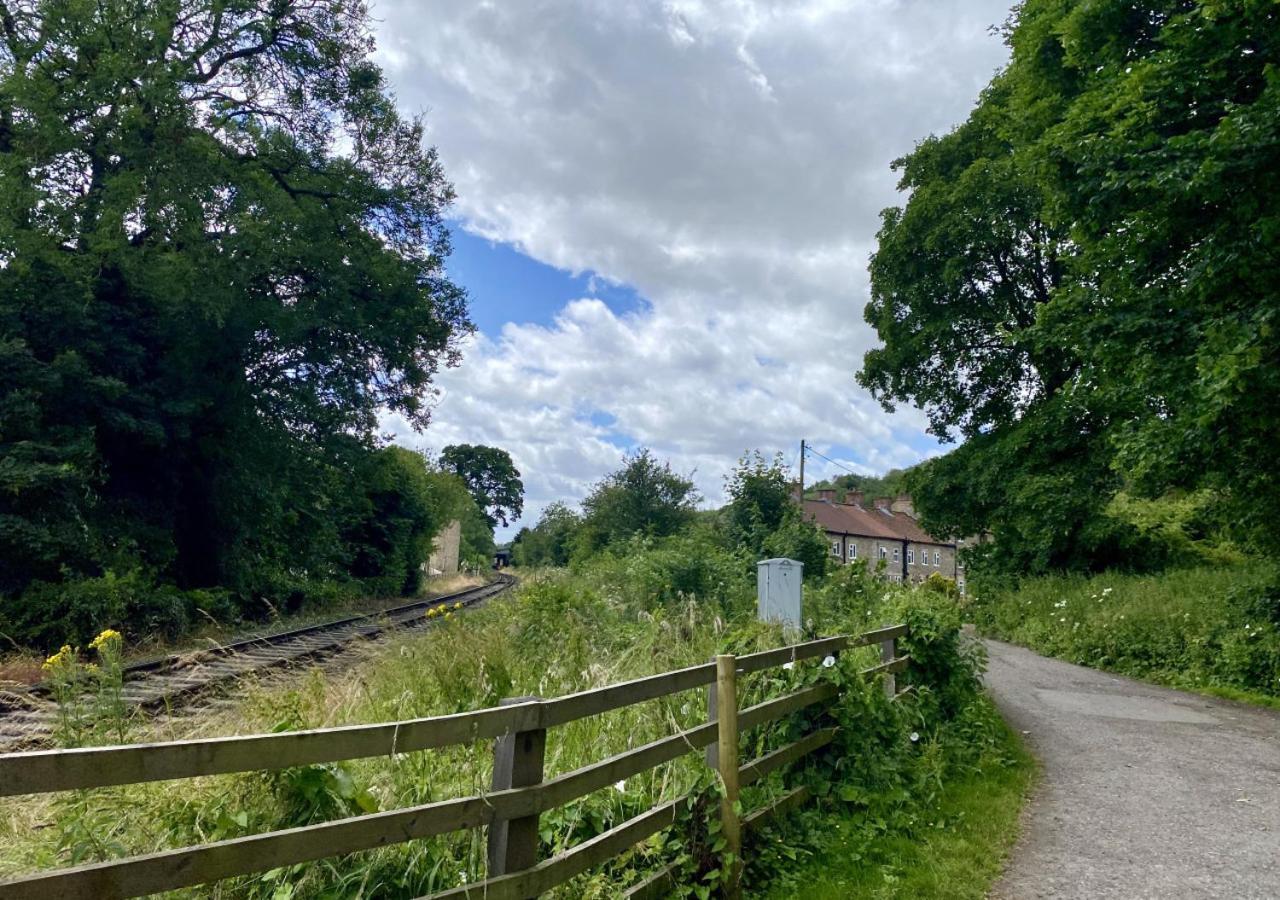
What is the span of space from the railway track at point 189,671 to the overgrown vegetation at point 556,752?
66 cm

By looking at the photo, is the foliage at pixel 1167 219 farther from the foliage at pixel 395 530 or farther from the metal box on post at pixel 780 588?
the foliage at pixel 395 530

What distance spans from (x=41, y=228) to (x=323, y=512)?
1203 cm

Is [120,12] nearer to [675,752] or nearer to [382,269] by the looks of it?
[382,269]

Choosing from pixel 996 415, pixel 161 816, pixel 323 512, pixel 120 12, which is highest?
pixel 120 12

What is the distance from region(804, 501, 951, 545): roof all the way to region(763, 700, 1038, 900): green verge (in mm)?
51235

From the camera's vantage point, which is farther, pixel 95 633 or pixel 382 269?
pixel 382 269

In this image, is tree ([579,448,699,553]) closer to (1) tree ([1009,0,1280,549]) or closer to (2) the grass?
(2) the grass

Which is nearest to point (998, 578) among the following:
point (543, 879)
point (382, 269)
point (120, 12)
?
A: point (382, 269)

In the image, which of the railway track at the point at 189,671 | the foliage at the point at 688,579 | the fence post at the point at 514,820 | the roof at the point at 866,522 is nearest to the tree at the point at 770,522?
the foliage at the point at 688,579

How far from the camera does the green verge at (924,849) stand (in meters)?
4.67

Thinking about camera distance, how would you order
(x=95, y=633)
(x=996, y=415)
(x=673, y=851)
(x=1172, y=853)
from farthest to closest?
1. (x=996, y=415)
2. (x=95, y=633)
3. (x=1172, y=853)
4. (x=673, y=851)

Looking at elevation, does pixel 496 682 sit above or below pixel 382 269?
below

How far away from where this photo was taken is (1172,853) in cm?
547

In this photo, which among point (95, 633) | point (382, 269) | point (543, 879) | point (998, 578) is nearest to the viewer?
point (543, 879)
